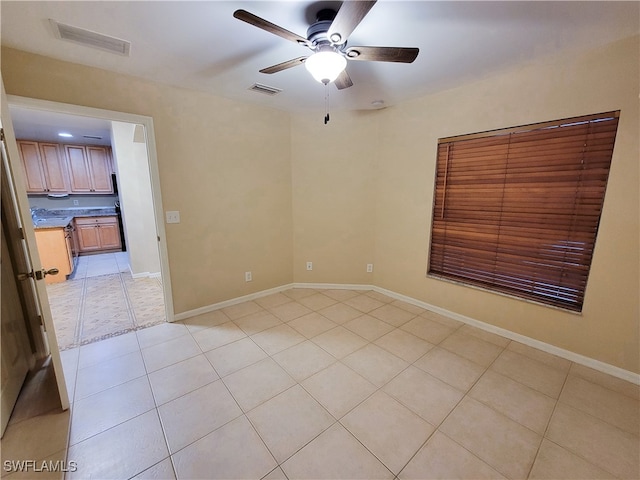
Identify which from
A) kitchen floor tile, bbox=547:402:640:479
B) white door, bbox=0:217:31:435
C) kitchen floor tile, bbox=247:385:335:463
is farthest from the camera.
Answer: white door, bbox=0:217:31:435

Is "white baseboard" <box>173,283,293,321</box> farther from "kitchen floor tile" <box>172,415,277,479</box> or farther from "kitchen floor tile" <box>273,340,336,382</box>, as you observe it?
"kitchen floor tile" <box>172,415,277,479</box>

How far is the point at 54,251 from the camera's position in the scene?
411 centimetres

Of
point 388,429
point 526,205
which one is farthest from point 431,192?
point 388,429

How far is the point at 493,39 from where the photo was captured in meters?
1.76

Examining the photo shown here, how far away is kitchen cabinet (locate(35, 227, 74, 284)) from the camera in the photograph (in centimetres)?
402

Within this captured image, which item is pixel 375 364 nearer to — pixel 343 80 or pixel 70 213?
pixel 343 80

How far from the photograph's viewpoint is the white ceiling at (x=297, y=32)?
1.46 meters

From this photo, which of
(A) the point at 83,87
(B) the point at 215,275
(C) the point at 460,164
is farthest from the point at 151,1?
(C) the point at 460,164

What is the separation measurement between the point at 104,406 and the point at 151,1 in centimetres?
247

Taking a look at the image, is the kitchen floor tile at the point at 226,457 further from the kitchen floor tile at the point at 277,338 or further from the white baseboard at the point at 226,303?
the white baseboard at the point at 226,303

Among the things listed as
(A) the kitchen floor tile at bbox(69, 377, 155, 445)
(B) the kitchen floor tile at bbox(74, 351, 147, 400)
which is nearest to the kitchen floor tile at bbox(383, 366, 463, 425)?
(A) the kitchen floor tile at bbox(69, 377, 155, 445)

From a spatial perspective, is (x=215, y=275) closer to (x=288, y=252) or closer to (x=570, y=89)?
(x=288, y=252)

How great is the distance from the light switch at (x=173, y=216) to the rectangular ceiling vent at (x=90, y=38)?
135 centimetres

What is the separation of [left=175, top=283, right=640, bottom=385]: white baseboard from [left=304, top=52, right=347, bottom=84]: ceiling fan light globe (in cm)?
265
